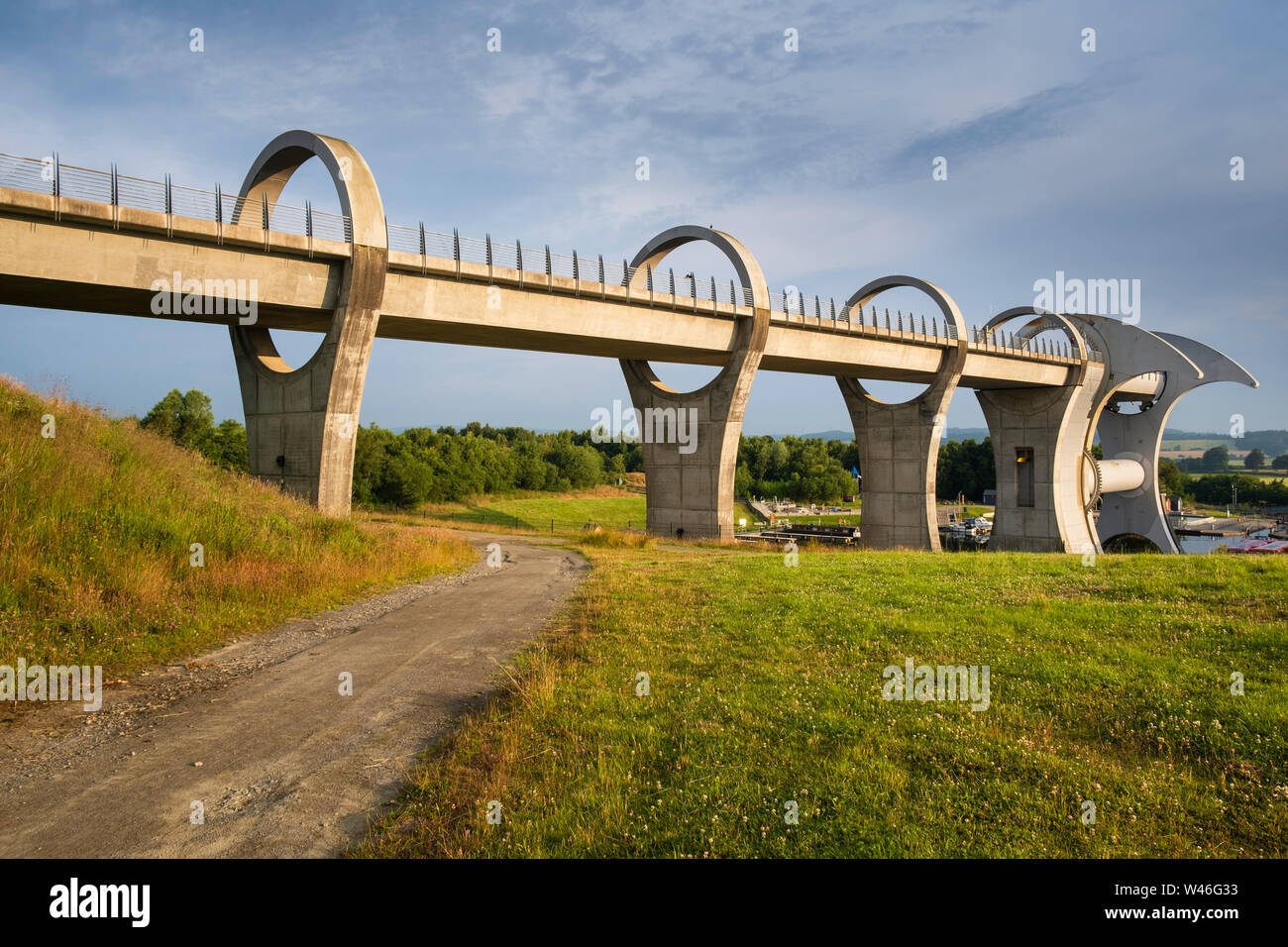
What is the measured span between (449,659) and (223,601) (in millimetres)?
3930

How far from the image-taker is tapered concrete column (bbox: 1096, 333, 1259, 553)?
51.9 meters

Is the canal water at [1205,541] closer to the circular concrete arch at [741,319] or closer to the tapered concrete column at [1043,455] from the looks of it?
the tapered concrete column at [1043,455]

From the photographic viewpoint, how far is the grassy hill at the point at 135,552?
807 cm

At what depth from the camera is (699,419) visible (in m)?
33.4

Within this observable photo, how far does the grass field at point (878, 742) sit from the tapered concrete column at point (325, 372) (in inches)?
576

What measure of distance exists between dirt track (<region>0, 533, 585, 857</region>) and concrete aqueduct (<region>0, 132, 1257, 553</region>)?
1326 cm

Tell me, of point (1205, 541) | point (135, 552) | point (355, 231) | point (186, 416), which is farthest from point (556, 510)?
point (1205, 541)

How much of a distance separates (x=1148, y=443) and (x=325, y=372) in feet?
203

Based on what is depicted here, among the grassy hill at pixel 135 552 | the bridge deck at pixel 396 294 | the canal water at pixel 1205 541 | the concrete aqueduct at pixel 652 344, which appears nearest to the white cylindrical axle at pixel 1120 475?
the concrete aqueduct at pixel 652 344

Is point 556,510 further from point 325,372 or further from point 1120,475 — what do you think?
point 325,372

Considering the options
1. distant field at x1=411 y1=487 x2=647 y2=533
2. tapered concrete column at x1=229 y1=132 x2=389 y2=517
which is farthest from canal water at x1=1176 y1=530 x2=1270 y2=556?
tapered concrete column at x1=229 y1=132 x2=389 y2=517

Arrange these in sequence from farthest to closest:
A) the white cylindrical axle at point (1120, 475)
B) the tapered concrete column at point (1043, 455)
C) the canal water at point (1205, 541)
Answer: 1. the canal water at point (1205, 541)
2. the white cylindrical axle at point (1120, 475)
3. the tapered concrete column at point (1043, 455)
